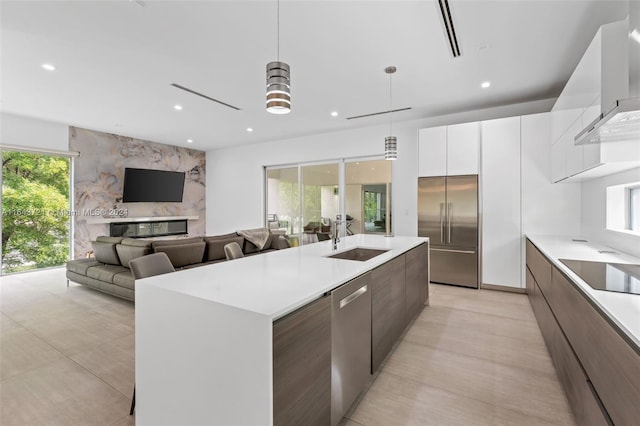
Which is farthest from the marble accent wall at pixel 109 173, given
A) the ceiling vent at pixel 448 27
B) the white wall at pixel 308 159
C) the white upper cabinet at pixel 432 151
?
the ceiling vent at pixel 448 27

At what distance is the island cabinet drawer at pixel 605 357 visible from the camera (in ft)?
3.33

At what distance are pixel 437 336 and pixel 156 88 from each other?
15.4 ft

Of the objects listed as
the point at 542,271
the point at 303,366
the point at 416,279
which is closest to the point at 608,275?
the point at 542,271

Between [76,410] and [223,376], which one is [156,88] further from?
[223,376]

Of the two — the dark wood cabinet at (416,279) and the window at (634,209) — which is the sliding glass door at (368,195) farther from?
the window at (634,209)

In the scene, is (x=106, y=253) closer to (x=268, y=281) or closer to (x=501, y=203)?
(x=268, y=281)

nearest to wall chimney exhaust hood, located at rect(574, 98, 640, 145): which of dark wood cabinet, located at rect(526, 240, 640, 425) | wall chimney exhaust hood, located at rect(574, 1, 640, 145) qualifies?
wall chimney exhaust hood, located at rect(574, 1, 640, 145)

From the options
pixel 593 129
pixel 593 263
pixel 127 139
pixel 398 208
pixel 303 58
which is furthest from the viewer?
pixel 127 139

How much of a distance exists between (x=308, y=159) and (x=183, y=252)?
3.94m

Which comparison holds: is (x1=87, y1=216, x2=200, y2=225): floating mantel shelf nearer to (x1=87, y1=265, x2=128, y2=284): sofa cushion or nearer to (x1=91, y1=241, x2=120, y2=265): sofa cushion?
(x1=91, y1=241, x2=120, y2=265): sofa cushion

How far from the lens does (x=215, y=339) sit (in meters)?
1.26

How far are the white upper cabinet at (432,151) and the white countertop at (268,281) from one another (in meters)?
2.95

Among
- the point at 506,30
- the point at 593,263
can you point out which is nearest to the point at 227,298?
the point at 593,263

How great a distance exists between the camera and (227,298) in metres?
1.30
